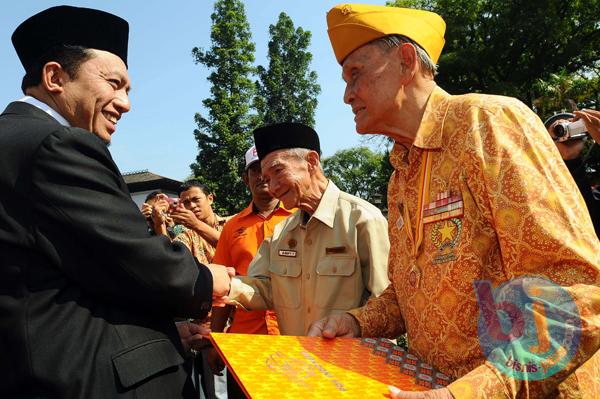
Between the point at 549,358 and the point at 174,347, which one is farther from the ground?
the point at 549,358

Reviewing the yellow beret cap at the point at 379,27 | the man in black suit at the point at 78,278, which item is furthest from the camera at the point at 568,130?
the man in black suit at the point at 78,278

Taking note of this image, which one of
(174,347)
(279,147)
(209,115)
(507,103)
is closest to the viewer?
(507,103)

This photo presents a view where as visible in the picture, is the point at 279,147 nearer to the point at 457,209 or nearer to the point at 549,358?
the point at 457,209

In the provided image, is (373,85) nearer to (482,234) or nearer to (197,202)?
→ (482,234)

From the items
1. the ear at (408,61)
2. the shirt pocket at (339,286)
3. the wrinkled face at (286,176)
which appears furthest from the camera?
the wrinkled face at (286,176)

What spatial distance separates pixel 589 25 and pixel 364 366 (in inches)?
1150

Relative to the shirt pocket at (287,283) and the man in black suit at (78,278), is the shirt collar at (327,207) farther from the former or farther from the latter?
the man in black suit at (78,278)

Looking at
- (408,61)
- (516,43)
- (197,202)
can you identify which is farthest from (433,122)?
(516,43)

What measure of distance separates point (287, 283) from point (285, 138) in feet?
3.79

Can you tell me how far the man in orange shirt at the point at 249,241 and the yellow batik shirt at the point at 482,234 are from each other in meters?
2.58

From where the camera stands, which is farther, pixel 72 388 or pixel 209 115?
pixel 209 115

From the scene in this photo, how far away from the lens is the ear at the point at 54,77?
7.23 feet

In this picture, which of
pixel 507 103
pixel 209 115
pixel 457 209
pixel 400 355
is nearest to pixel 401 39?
pixel 507 103

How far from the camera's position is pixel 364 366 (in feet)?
5.86
